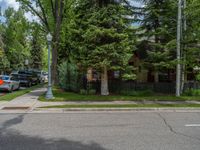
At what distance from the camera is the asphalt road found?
23.5ft

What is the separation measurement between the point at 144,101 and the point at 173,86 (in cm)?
674

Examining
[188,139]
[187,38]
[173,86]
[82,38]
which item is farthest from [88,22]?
[188,139]

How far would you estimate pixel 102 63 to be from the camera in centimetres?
1862

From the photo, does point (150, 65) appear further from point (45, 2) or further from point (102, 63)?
point (45, 2)

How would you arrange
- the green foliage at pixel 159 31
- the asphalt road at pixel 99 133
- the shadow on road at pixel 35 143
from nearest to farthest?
1. the shadow on road at pixel 35 143
2. the asphalt road at pixel 99 133
3. the green foliage at pixel 159 31

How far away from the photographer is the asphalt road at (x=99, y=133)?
7.15 meters

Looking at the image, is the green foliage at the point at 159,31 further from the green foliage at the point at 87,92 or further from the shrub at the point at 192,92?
the green foliage at the point at 87,92

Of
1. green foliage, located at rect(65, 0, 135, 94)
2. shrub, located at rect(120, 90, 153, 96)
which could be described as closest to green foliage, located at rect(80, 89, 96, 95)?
green foliage, located at rect(65, 0, 135, 94)

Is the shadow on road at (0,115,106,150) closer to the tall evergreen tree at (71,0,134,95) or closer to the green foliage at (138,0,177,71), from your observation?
the tall evergreen tree at (71,0,134,95)

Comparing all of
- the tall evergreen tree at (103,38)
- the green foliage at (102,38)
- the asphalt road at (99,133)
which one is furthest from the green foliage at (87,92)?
the asphalt road at (99,133)

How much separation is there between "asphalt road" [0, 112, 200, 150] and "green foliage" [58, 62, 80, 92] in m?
10.8

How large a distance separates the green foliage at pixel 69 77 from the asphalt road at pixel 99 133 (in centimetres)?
1081

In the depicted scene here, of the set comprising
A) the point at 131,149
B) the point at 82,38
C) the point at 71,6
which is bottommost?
the point at 131,149

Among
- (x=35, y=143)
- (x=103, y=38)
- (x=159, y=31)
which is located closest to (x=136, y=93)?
(x=103, y=38)
